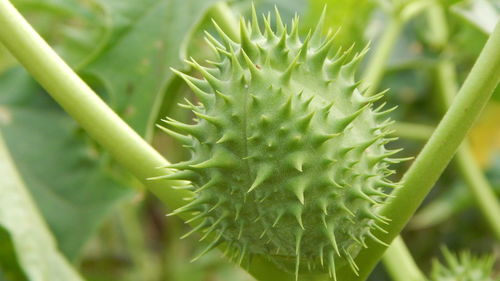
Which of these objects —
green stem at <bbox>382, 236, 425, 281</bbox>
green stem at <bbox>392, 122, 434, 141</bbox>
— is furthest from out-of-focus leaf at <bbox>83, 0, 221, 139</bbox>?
green stem at <bbox>392, 122, 434, 141</bbox>

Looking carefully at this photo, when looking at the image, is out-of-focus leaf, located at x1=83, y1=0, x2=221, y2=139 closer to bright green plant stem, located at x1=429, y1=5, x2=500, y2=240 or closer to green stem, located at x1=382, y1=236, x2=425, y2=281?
green stem, located at x1=382, y1=236, x2=425, y2=281

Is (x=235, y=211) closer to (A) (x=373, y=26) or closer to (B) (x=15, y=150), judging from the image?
(B) (x=15, y=150)

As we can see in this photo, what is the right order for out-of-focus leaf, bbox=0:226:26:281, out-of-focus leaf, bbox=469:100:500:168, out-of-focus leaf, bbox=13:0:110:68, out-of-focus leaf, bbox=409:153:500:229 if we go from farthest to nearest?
out-of-focus leaf, bbox=469:100:500:168
out-of-focus leaf, bbox=409:153:500:229
out-of-focus leaf, bbox=13:0:110:68
out-of-focus leaf, bbox=0:226:26:281

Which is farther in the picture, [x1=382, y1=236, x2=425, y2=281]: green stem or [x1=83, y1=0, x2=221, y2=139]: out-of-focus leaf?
[x1=83, y1=0, x2=221, y2=139]: out-of-focus leaf

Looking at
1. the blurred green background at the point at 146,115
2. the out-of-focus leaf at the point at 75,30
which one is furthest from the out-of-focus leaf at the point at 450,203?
the out-of-focus leaf at the point at 75,30

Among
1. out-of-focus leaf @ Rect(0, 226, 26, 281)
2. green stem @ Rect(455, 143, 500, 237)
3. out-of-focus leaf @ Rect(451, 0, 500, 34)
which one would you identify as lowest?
out-of-focus leaf @ Rect(0, 226, 26, 281)

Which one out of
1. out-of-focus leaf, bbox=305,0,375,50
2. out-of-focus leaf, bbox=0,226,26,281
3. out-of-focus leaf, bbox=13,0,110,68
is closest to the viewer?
out-of-focus leaf, bbox=0,226,26,281
